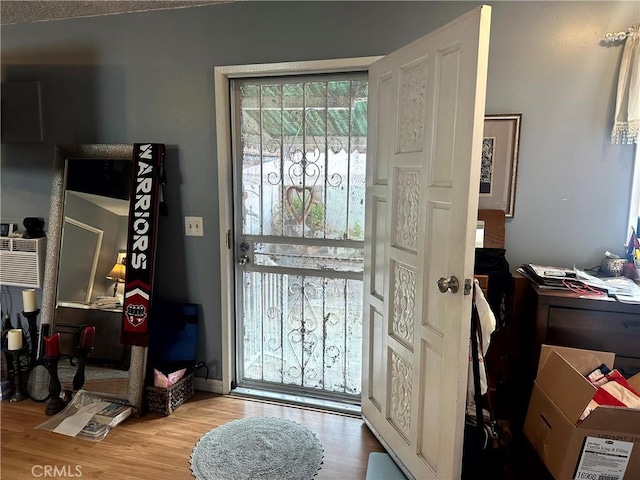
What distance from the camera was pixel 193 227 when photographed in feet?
8.70

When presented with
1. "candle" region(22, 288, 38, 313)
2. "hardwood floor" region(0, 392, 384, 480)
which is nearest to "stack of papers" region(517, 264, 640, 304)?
"hardwood floor" region(0, 392, 384, 480)

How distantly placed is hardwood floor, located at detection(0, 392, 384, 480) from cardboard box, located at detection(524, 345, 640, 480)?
0.87 m

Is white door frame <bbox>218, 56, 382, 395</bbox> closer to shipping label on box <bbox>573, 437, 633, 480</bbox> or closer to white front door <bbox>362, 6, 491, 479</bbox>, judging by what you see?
white front door <bbox>362, 6, 491, 479</bbox>

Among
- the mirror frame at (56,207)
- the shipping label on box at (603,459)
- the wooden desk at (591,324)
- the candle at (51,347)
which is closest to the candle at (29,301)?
the mirror frame at (56,207)

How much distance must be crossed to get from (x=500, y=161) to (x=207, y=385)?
88.9 inches

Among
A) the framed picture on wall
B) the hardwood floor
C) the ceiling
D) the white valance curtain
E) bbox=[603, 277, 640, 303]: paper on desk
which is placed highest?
the ceiling

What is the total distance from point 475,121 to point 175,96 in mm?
1897

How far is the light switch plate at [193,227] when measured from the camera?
8.66 feet

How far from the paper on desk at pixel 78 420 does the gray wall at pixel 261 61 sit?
27.4 inches

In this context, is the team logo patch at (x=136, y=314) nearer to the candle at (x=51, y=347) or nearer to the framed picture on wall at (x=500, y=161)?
the candle at (x=51, y=347)

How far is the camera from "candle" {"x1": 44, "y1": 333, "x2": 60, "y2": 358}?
2475 millimetres

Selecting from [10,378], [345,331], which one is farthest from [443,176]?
[10,378]

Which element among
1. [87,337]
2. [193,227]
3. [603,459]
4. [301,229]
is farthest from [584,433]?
[87,337]

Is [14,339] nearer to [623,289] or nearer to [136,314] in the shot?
[136,314]
